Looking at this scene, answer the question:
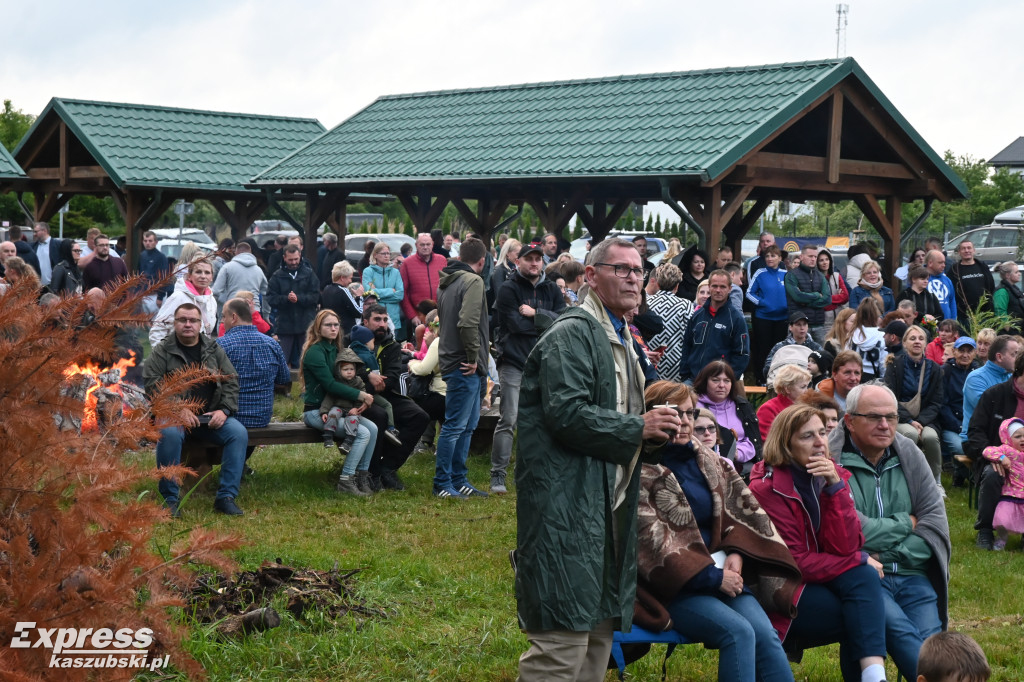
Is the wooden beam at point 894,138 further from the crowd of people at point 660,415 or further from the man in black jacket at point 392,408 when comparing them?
the man in black jacket at point 392,408

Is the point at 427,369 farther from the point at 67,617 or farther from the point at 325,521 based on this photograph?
the point at 67,617

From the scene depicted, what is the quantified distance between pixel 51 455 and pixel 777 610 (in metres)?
3.08

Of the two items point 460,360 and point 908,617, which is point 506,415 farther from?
point 908,617

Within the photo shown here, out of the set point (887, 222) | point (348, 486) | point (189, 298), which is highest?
point (887, 222)

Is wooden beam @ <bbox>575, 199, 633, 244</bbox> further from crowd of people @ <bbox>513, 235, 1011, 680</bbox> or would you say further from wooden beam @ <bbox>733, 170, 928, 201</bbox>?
crowd of people @ <bbox>513, 235, 1011, 680</bbox>

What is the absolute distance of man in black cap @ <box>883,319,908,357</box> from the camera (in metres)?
10.9

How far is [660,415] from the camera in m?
3.81

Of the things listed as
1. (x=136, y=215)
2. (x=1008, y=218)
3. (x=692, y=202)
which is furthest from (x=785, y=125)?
(x=1008, y=218)

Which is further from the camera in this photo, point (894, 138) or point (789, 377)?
point (894, 138)

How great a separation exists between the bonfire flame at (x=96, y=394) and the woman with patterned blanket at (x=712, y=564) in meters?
2.16

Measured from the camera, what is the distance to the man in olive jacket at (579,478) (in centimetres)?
388

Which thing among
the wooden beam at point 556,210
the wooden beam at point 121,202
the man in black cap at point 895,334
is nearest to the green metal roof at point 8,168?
the wooden beam at point 121,202

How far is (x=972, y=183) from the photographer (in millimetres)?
44562

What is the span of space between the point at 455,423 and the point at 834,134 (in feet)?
26.4
